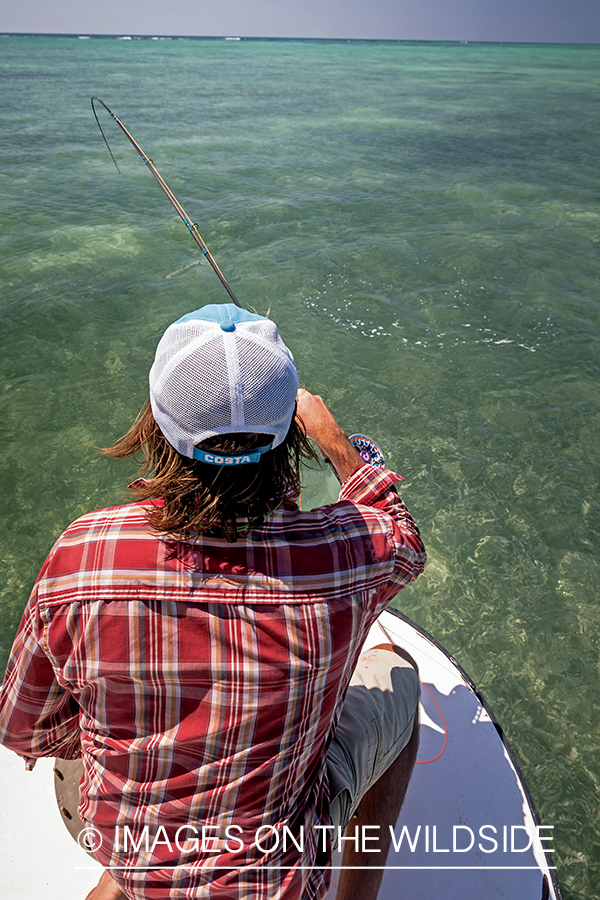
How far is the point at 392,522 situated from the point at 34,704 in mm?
792

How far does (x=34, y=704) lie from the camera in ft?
3.72

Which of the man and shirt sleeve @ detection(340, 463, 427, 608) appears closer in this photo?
the man

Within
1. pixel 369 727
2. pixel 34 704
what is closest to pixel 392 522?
pixel 369 727

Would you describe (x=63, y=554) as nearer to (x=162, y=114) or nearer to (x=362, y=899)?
(x=362, y=899)

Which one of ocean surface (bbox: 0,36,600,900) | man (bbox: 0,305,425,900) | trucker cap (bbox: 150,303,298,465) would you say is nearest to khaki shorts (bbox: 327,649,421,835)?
man (bbox: 0,305,425,900)

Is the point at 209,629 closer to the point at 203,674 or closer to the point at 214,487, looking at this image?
the point at 203,674

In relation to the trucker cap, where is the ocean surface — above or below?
below

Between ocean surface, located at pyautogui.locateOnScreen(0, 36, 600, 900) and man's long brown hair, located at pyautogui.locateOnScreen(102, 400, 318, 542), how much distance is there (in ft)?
7.60

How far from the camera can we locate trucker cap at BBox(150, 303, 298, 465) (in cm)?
94

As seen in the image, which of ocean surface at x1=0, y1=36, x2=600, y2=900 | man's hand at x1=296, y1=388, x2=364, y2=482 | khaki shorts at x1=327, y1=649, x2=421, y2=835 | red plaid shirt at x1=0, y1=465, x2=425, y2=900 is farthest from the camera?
ocean surface at x1=0, y1=36, x2=600, y2=900

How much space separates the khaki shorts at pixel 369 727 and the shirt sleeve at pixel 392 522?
1.61ft

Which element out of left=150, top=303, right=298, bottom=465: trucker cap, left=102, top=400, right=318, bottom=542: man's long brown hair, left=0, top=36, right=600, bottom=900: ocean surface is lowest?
left=0, top=36, right=600, bottom=900: ocean surface

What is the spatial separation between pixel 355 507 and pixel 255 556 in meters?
0.26

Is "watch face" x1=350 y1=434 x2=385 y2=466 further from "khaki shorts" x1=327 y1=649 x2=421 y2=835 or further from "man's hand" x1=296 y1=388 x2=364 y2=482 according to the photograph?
"khaki shorts" x1=327 y1=649 x2=421 y2=835
